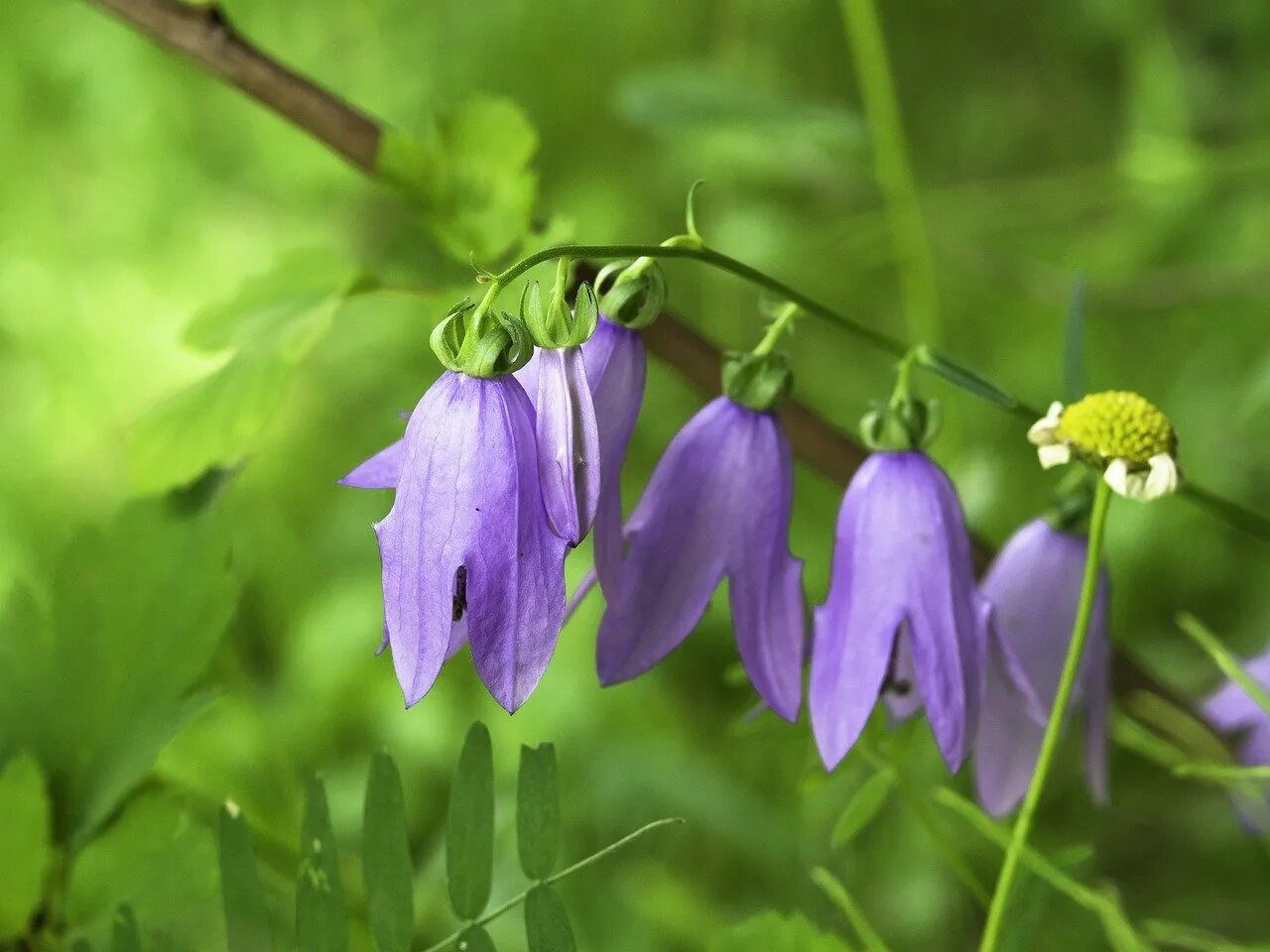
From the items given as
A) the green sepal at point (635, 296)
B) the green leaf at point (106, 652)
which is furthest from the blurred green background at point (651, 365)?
the green sepal at point (635, 296)

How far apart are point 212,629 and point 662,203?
94 cm

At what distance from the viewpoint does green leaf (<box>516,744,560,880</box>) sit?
0.43m

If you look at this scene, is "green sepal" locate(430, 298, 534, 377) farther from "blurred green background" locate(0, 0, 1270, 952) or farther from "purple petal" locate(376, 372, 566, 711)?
"blurred green background" locate(0, 0, 1270, 952)

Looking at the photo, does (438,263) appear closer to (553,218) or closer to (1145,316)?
(553,218)

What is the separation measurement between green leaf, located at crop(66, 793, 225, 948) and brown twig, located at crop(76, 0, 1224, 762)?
292 mm

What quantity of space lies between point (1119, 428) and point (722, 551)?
0.16 metres

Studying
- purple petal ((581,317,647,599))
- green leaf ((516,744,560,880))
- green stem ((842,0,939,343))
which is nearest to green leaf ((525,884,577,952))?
green leaf ((516,744,560,880))

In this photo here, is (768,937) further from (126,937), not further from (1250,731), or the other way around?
(1250,731)

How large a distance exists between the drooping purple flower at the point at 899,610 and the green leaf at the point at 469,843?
0.13 meters

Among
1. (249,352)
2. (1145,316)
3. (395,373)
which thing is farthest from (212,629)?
(1145,316)

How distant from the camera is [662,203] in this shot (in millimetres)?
1376

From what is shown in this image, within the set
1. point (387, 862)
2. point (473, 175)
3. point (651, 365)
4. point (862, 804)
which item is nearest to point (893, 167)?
point (651, 365)

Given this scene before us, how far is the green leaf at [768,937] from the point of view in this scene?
465 millimetres

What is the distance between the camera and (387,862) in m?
0.44
